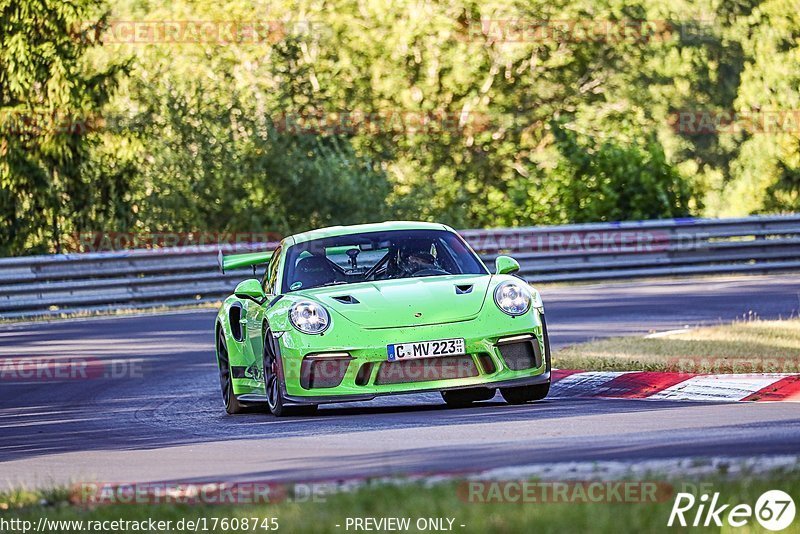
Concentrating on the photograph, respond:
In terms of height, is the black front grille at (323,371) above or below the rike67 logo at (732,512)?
below

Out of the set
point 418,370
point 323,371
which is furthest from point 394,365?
point 323,371

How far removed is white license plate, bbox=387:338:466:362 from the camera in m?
10.4

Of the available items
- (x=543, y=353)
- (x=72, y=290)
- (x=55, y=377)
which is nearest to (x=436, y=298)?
(x=543, y=353)

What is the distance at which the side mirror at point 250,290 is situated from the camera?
11.5 metres

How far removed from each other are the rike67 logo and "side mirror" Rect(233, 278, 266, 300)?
6.10 m

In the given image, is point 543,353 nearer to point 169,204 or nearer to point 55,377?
point 55,377

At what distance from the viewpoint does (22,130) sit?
28203 millimetres

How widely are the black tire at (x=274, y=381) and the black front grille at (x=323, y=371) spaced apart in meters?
0.25

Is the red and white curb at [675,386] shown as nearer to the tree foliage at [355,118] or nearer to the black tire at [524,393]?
the black tire at [524,393]

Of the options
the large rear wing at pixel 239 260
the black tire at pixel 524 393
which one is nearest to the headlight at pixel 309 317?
the black tire at pixel 524 393

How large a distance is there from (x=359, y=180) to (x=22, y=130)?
6.22 m

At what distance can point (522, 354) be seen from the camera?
1067cm

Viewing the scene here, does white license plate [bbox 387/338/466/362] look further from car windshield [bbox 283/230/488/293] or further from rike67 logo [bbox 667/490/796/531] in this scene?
rike67 logo [bbox 667/490/796/531]

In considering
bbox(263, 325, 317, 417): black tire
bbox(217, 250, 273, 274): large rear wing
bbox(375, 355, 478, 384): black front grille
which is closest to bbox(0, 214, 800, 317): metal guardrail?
bbox(217, 250, 273, 274): large rear wing
